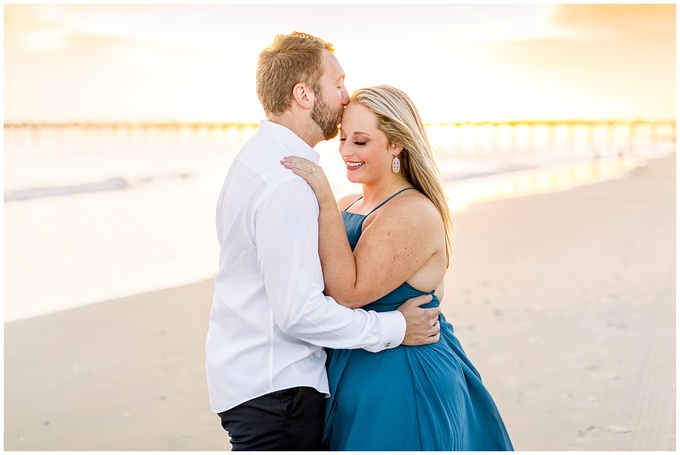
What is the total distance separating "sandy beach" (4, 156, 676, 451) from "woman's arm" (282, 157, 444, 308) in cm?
231

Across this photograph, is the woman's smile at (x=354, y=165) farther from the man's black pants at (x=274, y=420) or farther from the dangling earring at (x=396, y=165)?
the man's black pants at (x=274, y=420)

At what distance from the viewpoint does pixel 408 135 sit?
3064 millimetres

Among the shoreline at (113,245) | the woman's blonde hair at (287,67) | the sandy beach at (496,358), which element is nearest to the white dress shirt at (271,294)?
the woman's blonde hair at (287,67)

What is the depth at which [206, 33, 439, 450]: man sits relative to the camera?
2.52 metres

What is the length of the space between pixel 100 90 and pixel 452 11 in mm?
27229

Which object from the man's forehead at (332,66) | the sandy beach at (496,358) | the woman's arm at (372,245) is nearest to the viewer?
the woman's arm at (372,245)

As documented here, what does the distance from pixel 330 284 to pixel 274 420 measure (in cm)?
52

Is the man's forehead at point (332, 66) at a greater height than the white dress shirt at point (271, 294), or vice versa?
the man's forehead at point (332, 66)

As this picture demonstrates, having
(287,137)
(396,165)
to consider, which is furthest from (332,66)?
(396,165)

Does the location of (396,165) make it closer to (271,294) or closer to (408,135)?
(408,135)

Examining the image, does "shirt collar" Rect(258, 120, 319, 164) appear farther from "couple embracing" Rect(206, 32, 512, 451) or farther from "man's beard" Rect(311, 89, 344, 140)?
"man's beard" Rect(311, 89, 344, 140)

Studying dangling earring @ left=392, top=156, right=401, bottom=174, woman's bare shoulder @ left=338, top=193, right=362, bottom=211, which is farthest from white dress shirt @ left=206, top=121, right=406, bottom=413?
woman's bare shoulder @ left=338, top=193, right=362, bottom=211

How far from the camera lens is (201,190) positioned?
18.3 metres

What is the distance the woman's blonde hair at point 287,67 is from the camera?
272 centimetres
